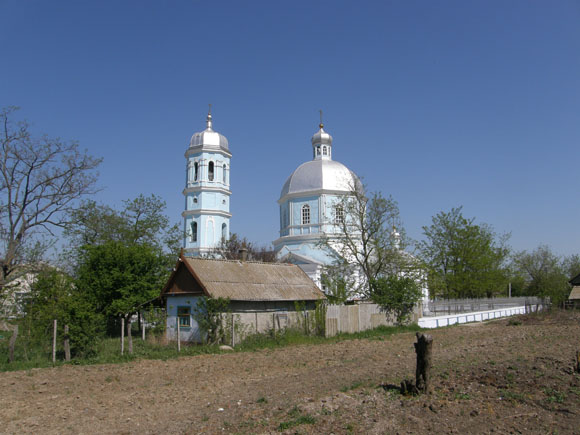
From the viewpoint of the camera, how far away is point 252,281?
22203 mm

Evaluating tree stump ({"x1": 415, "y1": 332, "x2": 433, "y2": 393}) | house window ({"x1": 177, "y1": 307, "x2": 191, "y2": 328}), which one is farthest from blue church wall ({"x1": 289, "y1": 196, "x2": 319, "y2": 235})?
tree stump ({"x1": 415, "y1": 332, "x2": 433, "y2": 393})

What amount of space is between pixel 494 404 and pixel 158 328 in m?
15.4

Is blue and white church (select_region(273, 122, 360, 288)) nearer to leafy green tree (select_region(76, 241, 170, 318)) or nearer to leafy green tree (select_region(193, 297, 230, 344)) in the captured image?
leafy green tree (select_region(76, 241, 170, 318))

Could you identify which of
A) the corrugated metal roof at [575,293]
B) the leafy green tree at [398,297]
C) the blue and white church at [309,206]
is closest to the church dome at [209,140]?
the blue and white church at [309,206]

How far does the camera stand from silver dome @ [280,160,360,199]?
155ft

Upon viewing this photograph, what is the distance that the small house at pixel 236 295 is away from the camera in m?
20.2

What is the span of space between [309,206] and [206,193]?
996 centimetres

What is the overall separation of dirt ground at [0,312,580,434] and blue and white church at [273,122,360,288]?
30062mm

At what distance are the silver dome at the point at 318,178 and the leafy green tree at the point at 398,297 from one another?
67.2 ft

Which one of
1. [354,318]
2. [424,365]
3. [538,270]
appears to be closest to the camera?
[424,365]

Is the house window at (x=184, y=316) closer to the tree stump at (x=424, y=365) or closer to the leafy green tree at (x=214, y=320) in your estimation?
the leafy green tree at (x=214, y=320)

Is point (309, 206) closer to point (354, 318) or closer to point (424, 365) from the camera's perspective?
point (354, 318)

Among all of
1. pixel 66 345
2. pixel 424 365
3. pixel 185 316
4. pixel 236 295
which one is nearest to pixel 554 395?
pixel 424 365

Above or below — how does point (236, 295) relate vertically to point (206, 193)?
below
